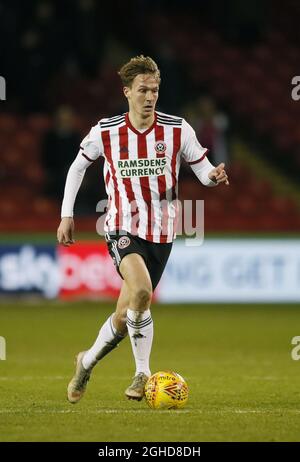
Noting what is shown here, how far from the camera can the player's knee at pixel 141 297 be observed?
7.22m

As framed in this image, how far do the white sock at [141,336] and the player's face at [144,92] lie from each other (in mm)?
1420

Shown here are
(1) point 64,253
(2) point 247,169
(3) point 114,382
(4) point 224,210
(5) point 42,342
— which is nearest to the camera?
(3) point 114,382

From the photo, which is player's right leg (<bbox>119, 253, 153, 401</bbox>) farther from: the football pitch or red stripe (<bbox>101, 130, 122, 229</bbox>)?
red stripe (<bbox>101, 130, 122, 229</bbox>)

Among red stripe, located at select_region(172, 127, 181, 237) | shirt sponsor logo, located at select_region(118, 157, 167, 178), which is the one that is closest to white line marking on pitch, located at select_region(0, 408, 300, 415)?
red stripe, located at select_region(172, 127, 181, 237)

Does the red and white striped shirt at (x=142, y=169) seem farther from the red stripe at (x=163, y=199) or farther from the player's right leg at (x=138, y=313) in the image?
the player's right leg at (x=138, y=313)

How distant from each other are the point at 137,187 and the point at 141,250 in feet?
1.46

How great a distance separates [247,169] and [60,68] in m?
3.89

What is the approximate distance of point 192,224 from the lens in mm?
16750

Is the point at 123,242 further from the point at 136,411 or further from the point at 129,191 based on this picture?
the point at 136,411

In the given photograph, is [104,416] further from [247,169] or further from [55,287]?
[247,169]

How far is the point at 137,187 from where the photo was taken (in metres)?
7.62

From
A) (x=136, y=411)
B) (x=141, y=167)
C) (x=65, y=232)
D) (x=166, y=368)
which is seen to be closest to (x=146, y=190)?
(x=141, y=167)

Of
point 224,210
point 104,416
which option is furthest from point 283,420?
point 224,210

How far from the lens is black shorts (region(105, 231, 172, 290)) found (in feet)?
24.7
